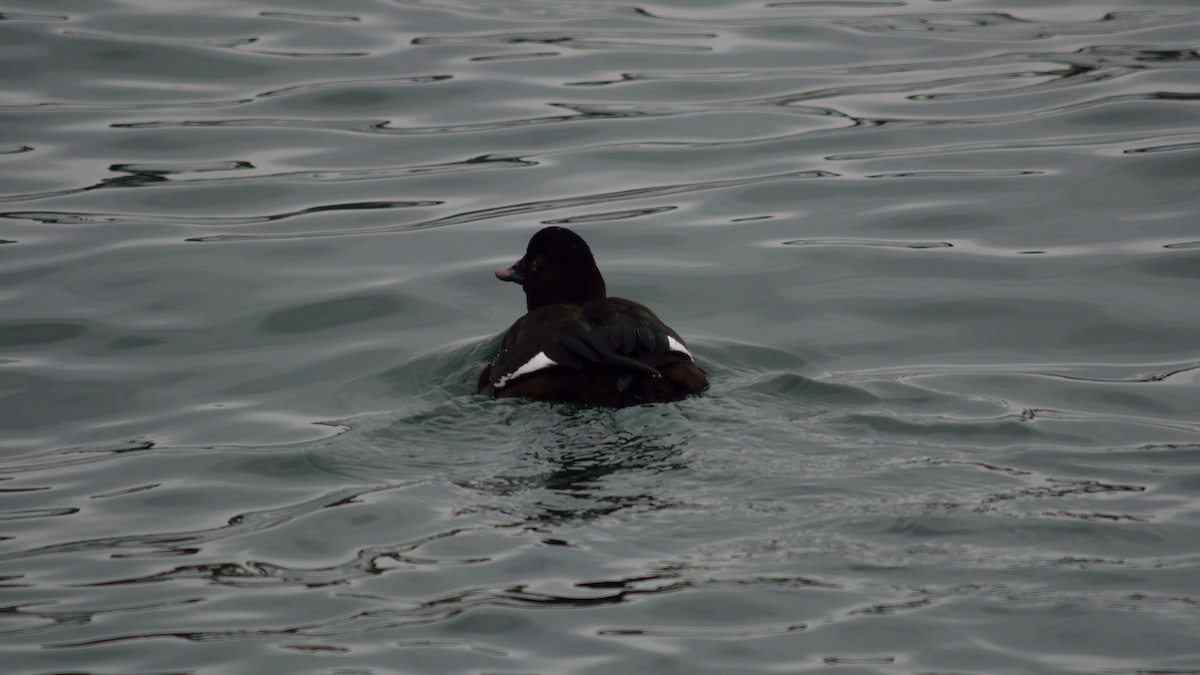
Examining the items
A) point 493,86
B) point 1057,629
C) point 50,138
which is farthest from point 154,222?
point 1057,629

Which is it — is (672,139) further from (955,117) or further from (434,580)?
(434,580)

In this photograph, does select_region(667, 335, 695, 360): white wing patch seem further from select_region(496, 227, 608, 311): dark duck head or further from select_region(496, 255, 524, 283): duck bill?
select_region(496, 255, 524, 283): duck bill

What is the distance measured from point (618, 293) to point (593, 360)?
9.28 feet

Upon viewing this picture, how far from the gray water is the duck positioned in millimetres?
135

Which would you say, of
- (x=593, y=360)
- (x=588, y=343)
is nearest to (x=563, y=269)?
(x=588, y=343)

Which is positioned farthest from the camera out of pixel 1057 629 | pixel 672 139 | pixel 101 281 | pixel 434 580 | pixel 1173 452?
pixel 672 139

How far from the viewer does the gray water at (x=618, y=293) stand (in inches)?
213

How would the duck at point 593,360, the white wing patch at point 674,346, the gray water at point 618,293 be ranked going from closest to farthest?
the gray water at point 618,293 → the duck at point 593,360 → the white wing patch at point 674,346

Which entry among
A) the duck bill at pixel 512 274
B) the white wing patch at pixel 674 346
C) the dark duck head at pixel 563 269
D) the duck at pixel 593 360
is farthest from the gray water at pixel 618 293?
the dark duck head at pixel 563 269

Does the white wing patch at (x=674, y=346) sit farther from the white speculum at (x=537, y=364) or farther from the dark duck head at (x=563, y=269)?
the dark duck head at (x=563, y=269)

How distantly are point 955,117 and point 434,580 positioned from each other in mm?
9962

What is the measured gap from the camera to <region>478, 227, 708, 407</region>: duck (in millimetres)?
7637

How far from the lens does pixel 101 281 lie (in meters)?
10.9

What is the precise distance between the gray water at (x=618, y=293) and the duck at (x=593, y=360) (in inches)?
5.3
